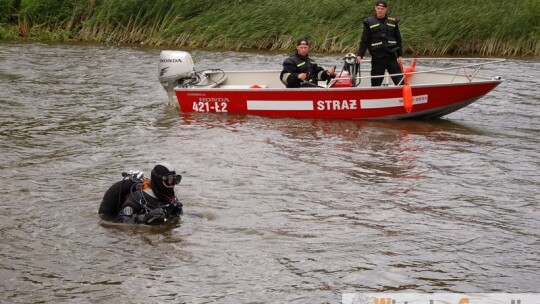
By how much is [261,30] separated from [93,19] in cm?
522

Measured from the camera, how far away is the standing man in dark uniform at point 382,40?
1525cm

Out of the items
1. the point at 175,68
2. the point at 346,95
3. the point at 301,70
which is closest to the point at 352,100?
the point at 346,95

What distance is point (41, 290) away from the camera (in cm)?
814

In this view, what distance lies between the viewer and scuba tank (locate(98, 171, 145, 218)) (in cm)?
966

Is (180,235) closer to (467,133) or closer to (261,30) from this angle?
(467,133)

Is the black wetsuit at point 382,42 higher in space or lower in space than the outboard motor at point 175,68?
higher

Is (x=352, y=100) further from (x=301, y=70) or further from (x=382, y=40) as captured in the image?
(x=382, y=40)

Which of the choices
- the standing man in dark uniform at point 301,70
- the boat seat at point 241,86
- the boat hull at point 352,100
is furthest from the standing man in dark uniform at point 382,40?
the boat seat at point 241,86

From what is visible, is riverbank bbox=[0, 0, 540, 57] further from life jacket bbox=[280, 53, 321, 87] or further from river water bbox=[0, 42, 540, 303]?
life jacket bbox=[280, 53, 321, 87]

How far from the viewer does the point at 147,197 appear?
971cm

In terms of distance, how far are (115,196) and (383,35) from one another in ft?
22.5

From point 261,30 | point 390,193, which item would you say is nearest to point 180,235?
point 390,193

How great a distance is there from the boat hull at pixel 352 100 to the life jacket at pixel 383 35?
669mm

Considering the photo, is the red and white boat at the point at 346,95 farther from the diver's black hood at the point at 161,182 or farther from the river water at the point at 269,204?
the diver's black hood at the point at 161,182
